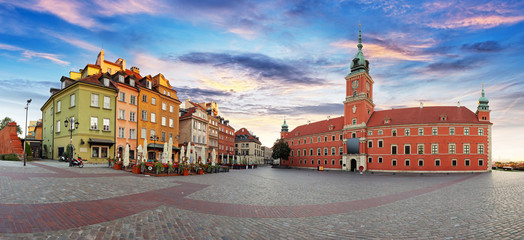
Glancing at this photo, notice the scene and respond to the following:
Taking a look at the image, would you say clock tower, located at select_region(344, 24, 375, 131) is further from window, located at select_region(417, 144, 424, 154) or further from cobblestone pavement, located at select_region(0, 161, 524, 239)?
cobblestone pavement, located at select_region(0, 161, 524, 239)

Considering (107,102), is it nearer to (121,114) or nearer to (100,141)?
(121,114)

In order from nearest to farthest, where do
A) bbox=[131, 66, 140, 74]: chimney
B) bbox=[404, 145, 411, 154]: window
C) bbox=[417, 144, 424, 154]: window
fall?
1. bbox=[131, 66, 140, 74]: chimney
2. bbox=[417, 144, 424, 154]: window
3. bbox=[404, 145, 411, 154]: window

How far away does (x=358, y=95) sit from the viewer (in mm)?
61844

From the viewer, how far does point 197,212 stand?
29.5ft

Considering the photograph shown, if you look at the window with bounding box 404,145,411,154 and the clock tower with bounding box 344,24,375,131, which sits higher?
the clock tower with bounding box 344,24,375,131

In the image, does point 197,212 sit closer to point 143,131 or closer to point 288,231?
point 288,231

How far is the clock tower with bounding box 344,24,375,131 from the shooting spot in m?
60.7

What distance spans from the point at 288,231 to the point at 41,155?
178 ft

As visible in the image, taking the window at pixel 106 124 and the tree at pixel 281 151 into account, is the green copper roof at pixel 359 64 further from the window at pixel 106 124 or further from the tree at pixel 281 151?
the window at pixel 106 124

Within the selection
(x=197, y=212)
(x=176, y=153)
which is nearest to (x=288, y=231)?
(x=197, y=212)

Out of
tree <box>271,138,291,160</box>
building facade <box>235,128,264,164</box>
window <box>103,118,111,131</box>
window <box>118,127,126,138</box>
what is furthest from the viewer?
building facade <box>235,128,264,164</box>

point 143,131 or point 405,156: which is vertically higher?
point 143,131

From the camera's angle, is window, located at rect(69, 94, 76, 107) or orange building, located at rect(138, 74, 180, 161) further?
orange building, located at rect(138, 74, 180, 161)

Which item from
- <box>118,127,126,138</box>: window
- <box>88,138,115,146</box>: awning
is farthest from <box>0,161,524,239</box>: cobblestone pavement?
<box>118,127,126,138</box>: window
